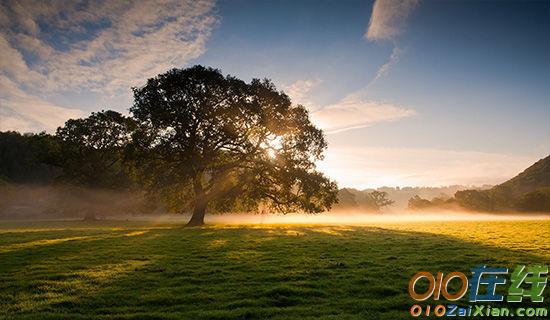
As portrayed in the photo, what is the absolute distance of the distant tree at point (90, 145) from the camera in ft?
192

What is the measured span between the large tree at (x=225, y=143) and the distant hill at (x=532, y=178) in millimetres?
134266

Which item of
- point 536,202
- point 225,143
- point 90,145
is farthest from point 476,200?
point 90,145

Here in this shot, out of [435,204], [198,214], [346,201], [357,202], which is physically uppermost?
[357,202]

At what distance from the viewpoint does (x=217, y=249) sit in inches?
763

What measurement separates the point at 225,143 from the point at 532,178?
16093cm

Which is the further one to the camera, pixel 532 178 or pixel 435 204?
pixel 532 178

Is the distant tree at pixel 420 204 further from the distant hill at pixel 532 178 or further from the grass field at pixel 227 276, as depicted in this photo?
the grass field at pixel 227 276

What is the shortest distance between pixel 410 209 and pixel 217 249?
138 metres

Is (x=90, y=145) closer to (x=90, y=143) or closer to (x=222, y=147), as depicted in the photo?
(x=90, y=143)

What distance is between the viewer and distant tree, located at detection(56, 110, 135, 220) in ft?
192

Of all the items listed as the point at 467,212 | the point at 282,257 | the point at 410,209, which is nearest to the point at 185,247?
the point at 282,257

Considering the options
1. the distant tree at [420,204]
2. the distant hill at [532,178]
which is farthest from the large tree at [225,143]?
the distant hill at [532,178]

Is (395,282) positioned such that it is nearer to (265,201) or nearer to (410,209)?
(265,201)

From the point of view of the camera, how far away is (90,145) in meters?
60.0
